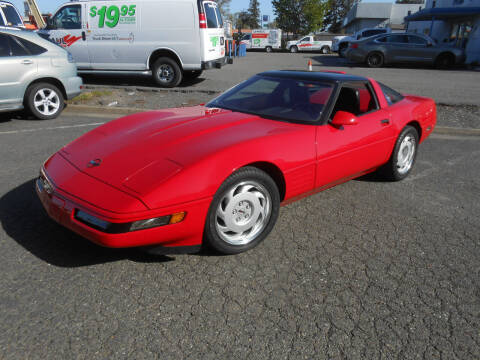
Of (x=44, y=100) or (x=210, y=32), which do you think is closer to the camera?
(x=44, y=100)

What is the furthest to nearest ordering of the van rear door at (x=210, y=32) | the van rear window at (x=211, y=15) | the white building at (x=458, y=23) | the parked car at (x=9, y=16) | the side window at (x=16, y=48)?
the white building at (x=458, y=23)
the parked car at (x=9, y=16)
the van rear window at (x=211, y=15)
the van rear door at (x=210, y=32)
the side window at (x=16, y=48)

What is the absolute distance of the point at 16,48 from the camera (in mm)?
6609

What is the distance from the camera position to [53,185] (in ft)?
8.50

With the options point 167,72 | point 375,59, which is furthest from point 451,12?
point 167,72

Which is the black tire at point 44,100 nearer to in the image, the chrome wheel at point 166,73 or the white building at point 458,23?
the chrome wheel at point 166,73

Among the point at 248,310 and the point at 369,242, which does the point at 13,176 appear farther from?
the point at 369,242

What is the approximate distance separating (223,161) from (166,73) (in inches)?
338

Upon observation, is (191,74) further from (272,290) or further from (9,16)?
(272,290)

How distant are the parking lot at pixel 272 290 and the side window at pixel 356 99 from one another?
92cm

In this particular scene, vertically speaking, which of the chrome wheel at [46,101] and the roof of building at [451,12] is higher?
the roof of building at [451,12]

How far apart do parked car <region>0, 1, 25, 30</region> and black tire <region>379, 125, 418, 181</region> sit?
12.2 meters

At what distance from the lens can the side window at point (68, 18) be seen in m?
10.3

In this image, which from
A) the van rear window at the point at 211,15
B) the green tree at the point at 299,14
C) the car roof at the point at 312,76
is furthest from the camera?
the green tree at the point at 299,14

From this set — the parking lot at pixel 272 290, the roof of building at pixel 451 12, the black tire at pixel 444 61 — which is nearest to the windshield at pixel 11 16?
the parking lot at pixel 272 290
